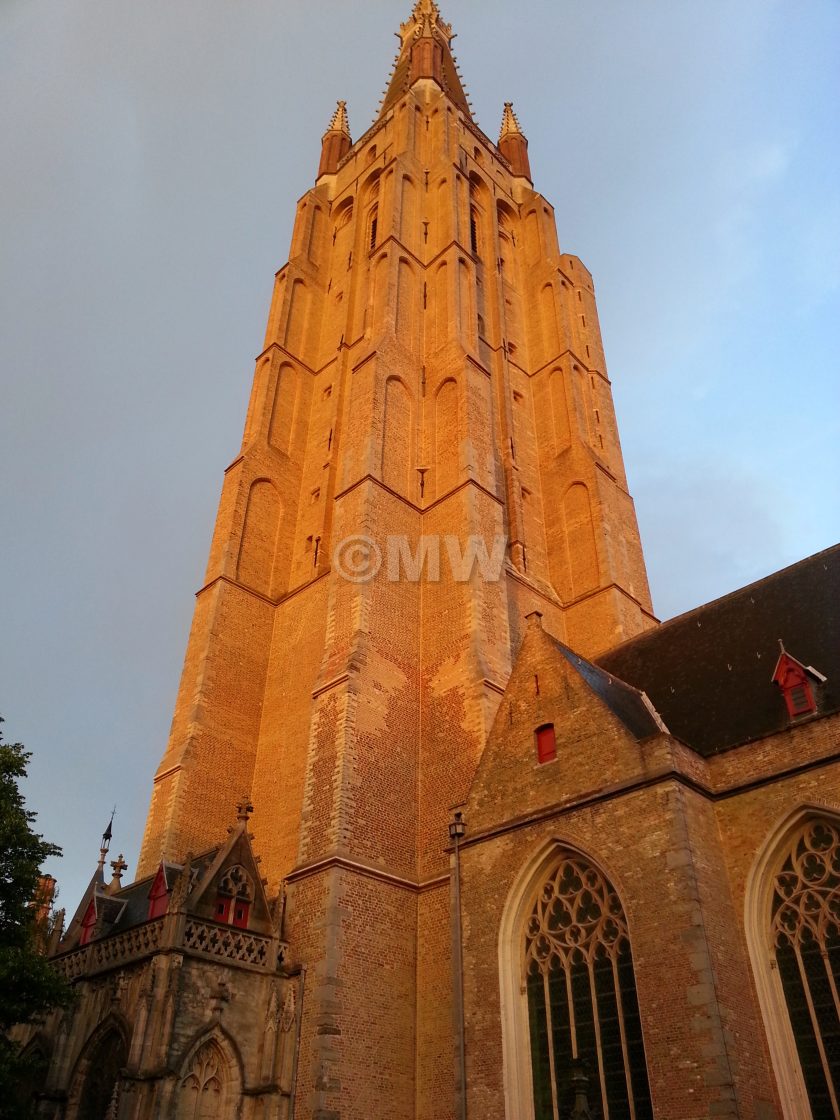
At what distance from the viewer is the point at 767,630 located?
611 inches

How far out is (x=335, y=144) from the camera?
38.1m

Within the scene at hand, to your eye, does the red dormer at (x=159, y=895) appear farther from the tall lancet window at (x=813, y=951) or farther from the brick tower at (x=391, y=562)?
the tall lancet window at (x=813, y=951)

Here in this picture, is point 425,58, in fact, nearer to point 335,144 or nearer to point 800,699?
point 335,144

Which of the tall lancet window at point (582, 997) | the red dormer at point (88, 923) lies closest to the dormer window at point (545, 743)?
the tall lancet window at point (582, 997)

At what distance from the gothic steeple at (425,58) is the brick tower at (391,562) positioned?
4.89ft

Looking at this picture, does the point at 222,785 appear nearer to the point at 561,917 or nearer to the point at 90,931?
the point at 90,931

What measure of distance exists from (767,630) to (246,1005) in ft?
34.6

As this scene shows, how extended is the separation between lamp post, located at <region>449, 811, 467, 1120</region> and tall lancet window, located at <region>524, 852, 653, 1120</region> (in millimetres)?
1062

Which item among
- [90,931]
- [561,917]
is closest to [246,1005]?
[90,931]

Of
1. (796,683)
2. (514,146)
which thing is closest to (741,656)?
(796,683)

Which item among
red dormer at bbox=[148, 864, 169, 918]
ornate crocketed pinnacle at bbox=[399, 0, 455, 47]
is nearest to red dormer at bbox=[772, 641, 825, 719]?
red dormer at bbox=[148, 864, 169, 918]

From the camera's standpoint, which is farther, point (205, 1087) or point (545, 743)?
point (545, 743)

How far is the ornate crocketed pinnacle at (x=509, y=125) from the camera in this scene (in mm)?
40062

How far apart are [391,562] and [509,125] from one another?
28937 millimetres
